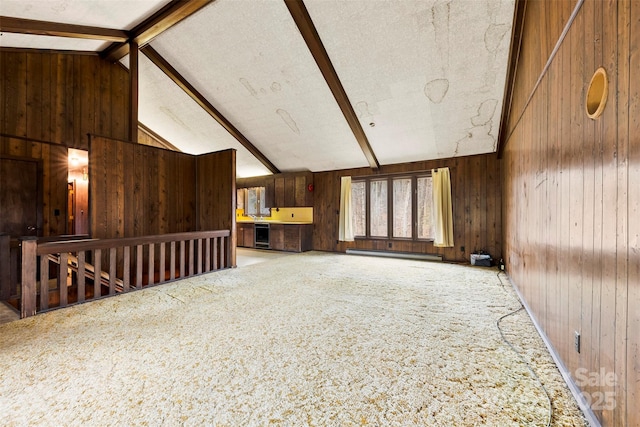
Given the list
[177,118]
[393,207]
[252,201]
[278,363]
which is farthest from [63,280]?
[393,207]

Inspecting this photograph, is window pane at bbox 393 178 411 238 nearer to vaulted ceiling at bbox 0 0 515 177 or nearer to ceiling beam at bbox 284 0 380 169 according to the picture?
vaulted ceiling at bbox 0 0 515 177

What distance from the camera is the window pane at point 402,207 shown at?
620cm

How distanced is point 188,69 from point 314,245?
4906 mm

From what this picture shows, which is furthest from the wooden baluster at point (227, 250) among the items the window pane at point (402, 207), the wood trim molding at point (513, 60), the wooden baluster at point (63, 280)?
the wood trim molding at point (513, 60)

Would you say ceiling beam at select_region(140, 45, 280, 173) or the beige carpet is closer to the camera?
the beige carpet

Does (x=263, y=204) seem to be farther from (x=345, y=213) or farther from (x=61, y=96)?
(x=61, y=96)

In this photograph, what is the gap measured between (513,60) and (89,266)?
6.02m

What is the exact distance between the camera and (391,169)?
20.7 ft

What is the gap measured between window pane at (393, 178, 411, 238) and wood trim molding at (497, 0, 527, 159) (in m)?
2.14

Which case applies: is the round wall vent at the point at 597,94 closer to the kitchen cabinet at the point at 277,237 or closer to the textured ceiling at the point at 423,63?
the textured ceiling at the point at 423,63

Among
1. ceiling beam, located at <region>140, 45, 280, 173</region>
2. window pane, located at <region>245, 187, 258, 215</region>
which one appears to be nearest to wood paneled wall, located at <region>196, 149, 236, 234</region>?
ceiling beam, located at <region>140, 45, 280, 173</region>

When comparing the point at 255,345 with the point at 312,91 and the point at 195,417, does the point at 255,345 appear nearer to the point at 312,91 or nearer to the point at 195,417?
the point at 195,417

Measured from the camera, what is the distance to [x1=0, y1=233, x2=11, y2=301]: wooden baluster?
3.20 metres

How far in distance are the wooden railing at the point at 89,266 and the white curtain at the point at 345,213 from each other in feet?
9.73
